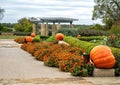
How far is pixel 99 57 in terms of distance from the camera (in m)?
13.1

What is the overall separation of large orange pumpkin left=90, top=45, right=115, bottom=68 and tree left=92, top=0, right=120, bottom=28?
50.7 metres

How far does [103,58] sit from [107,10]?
5201 centimetres

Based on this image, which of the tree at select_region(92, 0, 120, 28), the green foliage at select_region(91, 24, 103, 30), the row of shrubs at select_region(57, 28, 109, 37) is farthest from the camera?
the tree at select_region(92, 0, 120, 28)

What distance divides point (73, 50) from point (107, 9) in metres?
47.8

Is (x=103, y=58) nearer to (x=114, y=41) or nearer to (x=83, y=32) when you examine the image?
(x=114, y=41)

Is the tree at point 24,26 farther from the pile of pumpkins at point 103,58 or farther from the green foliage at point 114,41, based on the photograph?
the pile of pumpkins at point 103,58

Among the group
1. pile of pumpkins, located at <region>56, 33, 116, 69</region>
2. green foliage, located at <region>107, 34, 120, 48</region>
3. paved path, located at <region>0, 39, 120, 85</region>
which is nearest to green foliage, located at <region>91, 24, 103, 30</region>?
green foliage, located at <region>107, 34, 120, 48</region>

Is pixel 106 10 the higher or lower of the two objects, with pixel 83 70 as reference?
higher

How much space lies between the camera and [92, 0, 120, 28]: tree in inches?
2505

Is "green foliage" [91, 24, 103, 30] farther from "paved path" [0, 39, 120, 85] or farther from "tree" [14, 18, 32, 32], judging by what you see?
"paved path" [0, 39, 120, 85]

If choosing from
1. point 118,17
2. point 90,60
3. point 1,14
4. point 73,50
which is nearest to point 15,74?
point 90,60

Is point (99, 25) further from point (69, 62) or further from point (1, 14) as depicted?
point (69, 62)

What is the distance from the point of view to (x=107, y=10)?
2527 inches

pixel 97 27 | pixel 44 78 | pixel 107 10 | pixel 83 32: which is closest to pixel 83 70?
pixel 44 78
